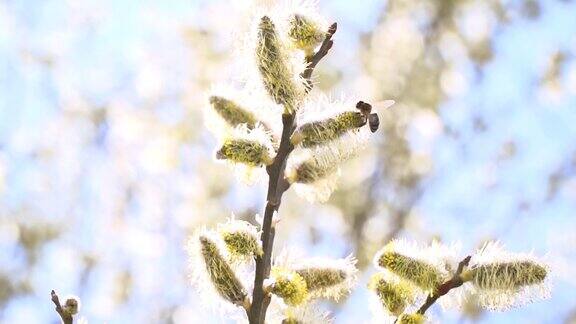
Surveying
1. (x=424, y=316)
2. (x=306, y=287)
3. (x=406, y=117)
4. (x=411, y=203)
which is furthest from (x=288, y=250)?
(x=406, y=117)

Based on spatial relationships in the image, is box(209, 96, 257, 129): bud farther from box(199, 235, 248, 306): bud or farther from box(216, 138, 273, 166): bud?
box(199, 235, 248, 306): bud

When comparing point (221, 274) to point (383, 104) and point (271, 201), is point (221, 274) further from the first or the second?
point (383, 104)

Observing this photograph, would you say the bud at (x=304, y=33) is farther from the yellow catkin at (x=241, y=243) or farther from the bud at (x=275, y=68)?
the yellow catkin at (x=241, y=243)

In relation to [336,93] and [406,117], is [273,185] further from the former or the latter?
[406,117]

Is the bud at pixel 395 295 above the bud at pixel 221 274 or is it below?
above

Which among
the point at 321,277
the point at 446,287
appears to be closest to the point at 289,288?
the point at 321,277

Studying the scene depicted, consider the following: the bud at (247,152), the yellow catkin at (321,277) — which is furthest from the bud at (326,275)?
the bud at (247,152)
